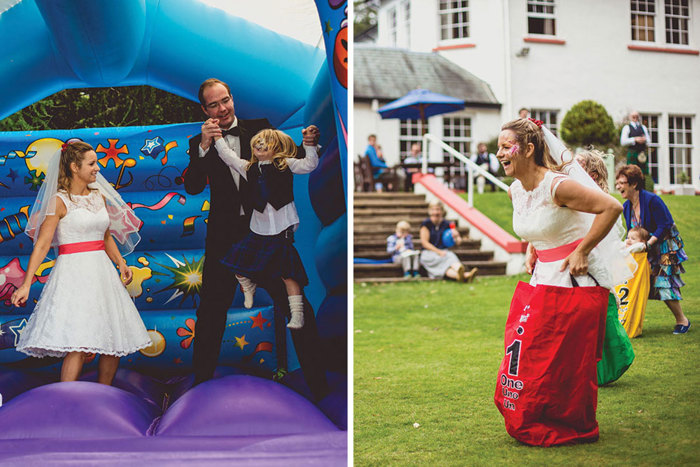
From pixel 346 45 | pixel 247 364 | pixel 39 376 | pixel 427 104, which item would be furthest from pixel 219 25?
pixel 427 104

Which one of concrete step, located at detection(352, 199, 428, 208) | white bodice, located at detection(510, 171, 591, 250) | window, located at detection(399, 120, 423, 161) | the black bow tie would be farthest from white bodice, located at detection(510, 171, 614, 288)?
window, located at detection(399, 120, 423, 161)

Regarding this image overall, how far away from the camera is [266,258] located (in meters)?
3.49

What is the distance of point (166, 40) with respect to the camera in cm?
347

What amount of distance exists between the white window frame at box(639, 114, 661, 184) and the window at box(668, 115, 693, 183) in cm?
6

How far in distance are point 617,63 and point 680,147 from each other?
71 cm

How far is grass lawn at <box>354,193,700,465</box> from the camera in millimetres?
2998

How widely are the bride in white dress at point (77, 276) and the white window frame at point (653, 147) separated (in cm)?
254

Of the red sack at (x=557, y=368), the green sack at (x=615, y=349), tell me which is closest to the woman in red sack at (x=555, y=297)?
the red sack at (x=557, y=368)

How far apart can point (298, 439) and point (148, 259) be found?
110cm

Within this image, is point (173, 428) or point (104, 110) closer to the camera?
point (173, 428)

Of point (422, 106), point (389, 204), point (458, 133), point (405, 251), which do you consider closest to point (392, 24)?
point (458, 133)

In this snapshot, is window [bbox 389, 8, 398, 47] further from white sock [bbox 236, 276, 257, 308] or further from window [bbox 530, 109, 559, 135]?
white sock [bbox 236, 276, 257, 308]

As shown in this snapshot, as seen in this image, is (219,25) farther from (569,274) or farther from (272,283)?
(569,274)

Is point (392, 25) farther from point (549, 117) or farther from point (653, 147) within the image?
point (653, 147)
